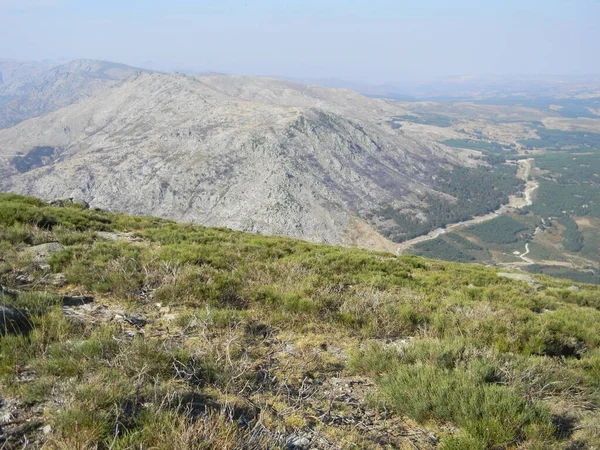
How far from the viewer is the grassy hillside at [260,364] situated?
3676mm

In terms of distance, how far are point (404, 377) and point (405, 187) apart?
630 feet

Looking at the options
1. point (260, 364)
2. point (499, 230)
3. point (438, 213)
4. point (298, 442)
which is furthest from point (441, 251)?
point (298, 442)

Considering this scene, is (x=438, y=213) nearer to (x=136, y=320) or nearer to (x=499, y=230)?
(x=499, y=230)

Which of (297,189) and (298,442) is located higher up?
(298,442)

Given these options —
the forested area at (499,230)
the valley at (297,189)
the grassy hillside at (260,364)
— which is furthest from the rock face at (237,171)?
the grassy hillside at (260,364)

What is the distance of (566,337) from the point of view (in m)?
8.62

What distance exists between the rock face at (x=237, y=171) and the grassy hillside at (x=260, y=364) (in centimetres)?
10622

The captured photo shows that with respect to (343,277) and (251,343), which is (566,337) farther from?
(251,343)

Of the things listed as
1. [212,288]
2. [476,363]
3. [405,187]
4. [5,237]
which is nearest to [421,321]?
[476,363]

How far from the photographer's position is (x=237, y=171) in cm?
14288

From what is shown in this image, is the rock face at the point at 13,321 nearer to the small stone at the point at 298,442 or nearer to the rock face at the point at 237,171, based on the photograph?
the small stone at the point at 298,442

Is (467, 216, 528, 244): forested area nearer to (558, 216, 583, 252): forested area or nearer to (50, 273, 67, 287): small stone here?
(558, 216, 583, 252): forested area

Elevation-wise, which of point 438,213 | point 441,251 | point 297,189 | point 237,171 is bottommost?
point 441,251

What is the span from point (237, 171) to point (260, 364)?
142 m
